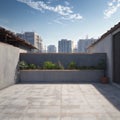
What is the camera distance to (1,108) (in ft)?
26.8

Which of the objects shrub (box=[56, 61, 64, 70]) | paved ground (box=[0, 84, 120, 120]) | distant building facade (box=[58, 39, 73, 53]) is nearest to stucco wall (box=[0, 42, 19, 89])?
shrub (box=[56, 61, 64, 70])

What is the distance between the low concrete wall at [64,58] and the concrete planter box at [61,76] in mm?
1606

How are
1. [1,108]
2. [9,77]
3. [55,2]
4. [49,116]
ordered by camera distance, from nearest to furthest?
1. [49,116]
2. [1,108]
3. [9,77]
4. [55,2]

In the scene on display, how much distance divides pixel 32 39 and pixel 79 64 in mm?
84943

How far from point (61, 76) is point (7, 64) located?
15.1 ft

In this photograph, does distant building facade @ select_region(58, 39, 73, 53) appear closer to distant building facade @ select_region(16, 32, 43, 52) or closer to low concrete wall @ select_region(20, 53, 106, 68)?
distant building facade @ select_region(16, 32, 43, 52)

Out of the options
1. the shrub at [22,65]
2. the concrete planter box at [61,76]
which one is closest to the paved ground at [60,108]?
the concrete planter box at [61,76]

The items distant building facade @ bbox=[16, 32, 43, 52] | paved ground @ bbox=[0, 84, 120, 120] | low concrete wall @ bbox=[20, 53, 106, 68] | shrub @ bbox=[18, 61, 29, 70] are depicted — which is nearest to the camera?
paved ground @ bbox=[0, 84, 120, 120]

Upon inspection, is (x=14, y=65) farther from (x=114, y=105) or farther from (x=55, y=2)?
(x=114, y=105)

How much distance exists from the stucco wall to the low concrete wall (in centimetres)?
211

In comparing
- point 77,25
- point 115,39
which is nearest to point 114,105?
point 115,39

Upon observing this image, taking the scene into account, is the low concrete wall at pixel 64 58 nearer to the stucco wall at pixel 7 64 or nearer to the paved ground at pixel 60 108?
the stucco wall at pixel 7 64

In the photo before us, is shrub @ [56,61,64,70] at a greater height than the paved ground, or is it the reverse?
shrub @ [56,61,64,70]

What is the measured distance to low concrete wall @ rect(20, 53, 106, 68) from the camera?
1856cm
